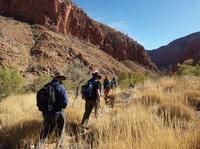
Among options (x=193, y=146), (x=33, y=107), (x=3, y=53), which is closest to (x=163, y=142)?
(x=193, y=146)

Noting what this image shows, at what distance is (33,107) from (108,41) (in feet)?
334

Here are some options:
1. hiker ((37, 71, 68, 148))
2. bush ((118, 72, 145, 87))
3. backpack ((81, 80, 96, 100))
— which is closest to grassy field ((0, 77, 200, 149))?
hiker ((37, 71, 68, 148))

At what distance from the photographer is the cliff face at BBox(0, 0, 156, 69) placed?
81875mm

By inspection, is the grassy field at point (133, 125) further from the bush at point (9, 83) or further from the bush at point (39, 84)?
the bush at point (39, 84)

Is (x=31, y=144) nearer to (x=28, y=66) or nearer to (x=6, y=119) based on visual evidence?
(x=6, y=119)

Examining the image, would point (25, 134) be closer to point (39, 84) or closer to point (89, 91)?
point (89, 91)

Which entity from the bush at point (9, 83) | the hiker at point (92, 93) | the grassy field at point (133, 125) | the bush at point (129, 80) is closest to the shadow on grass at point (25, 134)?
the grassy field at point (133, 125)

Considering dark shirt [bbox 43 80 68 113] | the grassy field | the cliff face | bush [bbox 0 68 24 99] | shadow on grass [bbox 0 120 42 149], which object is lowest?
shadow on grass [bbox 0 120 42 149]

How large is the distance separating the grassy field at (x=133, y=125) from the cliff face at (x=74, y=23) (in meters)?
70.8

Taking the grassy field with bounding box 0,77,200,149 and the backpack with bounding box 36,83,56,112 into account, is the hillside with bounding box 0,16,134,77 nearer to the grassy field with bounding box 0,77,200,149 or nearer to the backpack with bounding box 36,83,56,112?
the grassy field with bounding box 0,77,200,149

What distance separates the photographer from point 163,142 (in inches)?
199

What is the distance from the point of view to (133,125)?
22.7 ft

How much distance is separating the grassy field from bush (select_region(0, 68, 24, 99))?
8.10m

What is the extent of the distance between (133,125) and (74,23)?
95.7m
